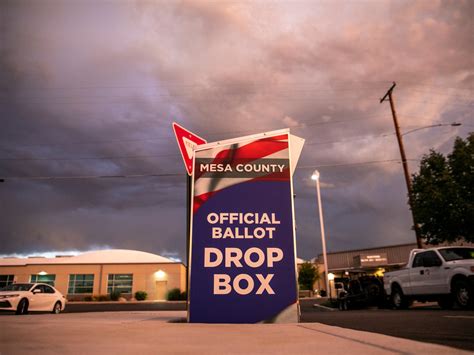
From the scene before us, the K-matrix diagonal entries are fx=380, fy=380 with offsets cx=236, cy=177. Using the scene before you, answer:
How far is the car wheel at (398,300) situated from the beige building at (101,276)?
35.3 m

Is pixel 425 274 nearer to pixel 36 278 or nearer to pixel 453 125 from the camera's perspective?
pixel 453 125

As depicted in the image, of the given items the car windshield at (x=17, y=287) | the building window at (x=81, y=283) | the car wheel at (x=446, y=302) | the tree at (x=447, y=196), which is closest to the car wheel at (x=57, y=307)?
the car windshield at (x=17, y=287)

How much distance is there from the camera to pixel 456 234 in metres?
17.2

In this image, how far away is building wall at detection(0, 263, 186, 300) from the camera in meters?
45.9

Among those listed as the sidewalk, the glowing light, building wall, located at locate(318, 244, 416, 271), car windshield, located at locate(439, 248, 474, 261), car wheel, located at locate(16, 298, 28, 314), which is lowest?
the sidewalk

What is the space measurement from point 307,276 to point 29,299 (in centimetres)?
3834

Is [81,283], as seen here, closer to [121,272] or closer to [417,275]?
[121,272]

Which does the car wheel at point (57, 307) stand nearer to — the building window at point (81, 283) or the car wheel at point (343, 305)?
the car wheel at point (343, 305)

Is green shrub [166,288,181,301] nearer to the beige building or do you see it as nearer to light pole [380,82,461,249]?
the beige building

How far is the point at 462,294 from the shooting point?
10852 millimetres

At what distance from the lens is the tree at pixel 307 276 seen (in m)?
48.5

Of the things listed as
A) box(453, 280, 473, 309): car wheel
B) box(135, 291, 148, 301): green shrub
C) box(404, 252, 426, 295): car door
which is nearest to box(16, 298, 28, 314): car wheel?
box(404, 252, 426, 295): car door

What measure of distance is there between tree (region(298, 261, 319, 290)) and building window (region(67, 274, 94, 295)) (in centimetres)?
2588

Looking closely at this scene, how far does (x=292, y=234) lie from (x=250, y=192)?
3.83ft
